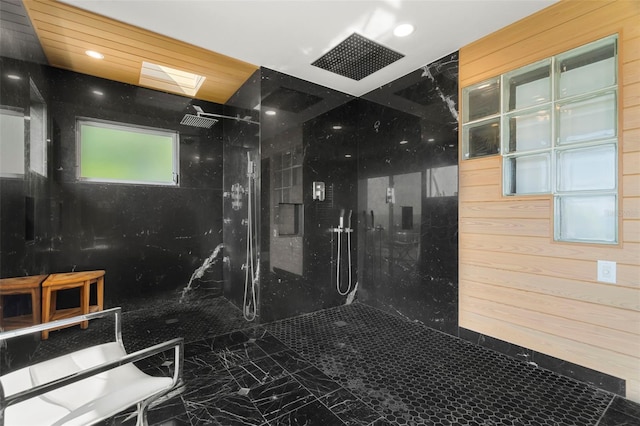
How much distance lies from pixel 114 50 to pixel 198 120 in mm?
1123

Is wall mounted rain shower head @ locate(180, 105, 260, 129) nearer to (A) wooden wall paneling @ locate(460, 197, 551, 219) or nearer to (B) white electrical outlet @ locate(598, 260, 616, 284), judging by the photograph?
(A) wooden wall paneling @ locate(460, 197, 551, 219)

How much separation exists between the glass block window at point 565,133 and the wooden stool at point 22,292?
10.9 feet

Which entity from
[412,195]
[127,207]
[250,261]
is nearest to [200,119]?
[127,207]

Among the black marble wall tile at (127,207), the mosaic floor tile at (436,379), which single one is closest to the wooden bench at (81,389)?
the mosaic floor tile at (436,379)

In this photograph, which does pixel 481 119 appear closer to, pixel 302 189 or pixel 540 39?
pixel 540 39

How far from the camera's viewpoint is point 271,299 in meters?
2.82

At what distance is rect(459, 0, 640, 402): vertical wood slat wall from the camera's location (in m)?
1.64

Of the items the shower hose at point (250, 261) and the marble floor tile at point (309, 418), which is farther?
the shower hose at point (250, 261)

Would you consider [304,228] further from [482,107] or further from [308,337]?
[482,107]

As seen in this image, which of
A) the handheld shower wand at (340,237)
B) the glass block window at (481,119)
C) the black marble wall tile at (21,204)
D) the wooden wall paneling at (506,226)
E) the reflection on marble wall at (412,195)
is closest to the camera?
the black marble wall tile at (21,204)

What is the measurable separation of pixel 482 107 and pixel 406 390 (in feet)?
7.14

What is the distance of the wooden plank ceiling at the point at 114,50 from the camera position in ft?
6.59

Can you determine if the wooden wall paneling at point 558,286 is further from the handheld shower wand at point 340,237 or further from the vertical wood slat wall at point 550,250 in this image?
the handheld shower wand at point 340,237

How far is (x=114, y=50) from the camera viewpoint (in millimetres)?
2418
